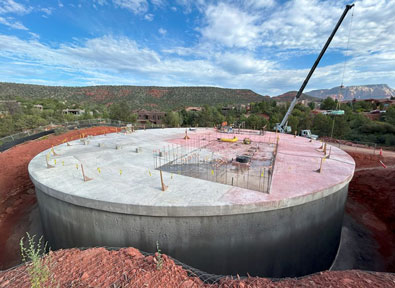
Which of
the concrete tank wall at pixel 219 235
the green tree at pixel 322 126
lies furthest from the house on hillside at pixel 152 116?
the concrete tank wall at pixel 219 235

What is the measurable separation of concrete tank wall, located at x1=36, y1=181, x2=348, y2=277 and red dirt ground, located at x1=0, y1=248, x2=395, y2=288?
1614mm

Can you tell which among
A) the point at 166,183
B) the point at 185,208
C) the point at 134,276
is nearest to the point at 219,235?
the point at 185,208

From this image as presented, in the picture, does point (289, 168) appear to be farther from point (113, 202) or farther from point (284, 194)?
point (113, 202)

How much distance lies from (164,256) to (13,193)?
54.5 feet

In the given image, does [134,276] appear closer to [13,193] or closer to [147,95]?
[13,193]

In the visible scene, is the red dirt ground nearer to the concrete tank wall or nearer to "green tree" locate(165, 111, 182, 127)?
the concrete tank wall

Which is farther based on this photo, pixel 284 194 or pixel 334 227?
pixel 334 227

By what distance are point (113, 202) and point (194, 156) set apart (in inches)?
319

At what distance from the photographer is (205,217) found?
24.3 feet

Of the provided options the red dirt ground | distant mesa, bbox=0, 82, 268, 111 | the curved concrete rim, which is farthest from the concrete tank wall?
distant mesa, bbox=0, 82, 268, 111

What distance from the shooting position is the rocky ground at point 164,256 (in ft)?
16.8

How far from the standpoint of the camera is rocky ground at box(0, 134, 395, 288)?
5.11 meters

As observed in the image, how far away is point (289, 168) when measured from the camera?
11906 mm

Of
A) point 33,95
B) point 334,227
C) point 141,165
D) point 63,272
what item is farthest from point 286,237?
point 33,95
